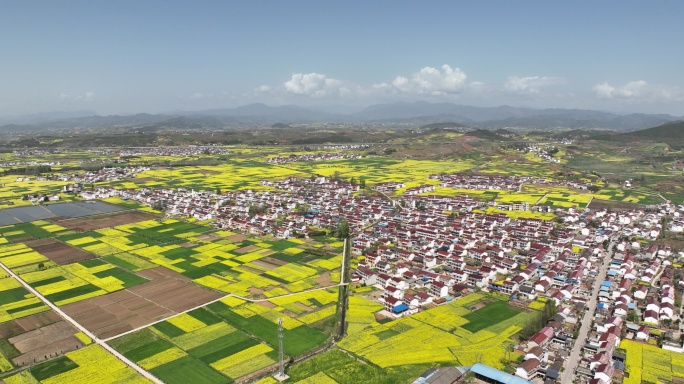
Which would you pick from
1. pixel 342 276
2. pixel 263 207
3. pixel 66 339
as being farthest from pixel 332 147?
pixel 66 339

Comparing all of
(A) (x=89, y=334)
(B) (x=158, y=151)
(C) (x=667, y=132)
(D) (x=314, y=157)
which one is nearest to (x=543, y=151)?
(C) (x=667, y=132)

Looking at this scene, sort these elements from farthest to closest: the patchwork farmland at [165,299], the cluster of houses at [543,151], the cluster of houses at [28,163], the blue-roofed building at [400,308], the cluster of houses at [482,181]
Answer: the cluster of houses at [543,151] → the cluster of houses at [28,163] → the cluster of houses at [482,181] → the blue-roofed building at [400,308] → the patchwork farmland at [165,299]

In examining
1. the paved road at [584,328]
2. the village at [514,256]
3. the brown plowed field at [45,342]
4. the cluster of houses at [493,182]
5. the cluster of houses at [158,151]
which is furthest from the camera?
the cluster of houses at [158,151]

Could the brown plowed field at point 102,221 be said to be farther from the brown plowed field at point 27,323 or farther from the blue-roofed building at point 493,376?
the blue-roofed building at point 493,376

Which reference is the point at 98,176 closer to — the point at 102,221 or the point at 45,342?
the point at 102,221

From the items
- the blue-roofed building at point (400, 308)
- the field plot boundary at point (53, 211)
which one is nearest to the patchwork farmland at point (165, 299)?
the blue-roofed building at point (400, 308)

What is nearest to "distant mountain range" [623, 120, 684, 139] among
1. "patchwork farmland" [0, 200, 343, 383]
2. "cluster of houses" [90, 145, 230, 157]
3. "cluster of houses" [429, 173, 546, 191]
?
"cluster of houses" [429, 173, 546, 191]
